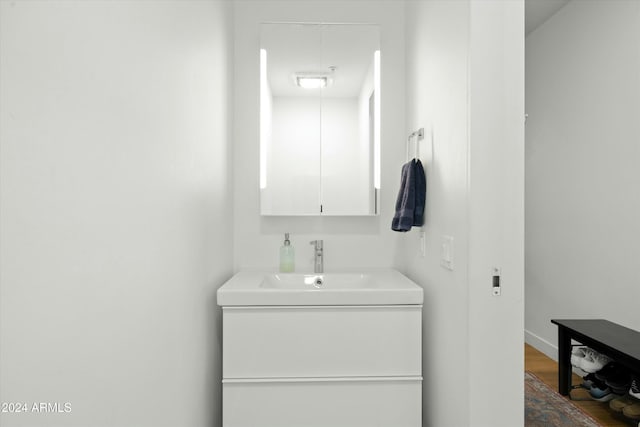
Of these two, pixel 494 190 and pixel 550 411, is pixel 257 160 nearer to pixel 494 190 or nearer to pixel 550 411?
pixel 494 190

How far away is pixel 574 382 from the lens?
2.55 meters

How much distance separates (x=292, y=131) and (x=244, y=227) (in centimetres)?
59

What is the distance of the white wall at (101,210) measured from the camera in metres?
0.65

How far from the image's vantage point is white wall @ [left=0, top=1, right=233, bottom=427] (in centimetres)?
65

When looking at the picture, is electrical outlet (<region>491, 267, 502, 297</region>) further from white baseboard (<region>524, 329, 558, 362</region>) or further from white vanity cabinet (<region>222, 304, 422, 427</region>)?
white baseboard (<region>524, 329, 558, 362</region>)

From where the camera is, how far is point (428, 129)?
1.76 meters

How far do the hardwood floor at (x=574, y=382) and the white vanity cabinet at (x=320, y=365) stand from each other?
118 centimetres

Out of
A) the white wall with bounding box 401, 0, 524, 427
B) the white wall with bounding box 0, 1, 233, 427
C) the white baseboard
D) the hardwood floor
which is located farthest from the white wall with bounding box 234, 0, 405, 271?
the white baseboard

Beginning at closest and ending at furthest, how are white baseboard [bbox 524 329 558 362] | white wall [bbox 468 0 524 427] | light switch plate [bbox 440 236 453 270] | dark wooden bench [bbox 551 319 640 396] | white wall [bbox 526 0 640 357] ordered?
white wall [bbox 468 0 524 427]
light switch plate [bbox 440 236 453 270]
dark wooden bench [bbox 551 319 640 396]
white wall [bbox 526 0 640 357]
white baseboard [bbox 524 329 558 362]

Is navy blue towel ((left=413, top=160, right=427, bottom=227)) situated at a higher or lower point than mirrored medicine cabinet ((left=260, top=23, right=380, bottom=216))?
lower

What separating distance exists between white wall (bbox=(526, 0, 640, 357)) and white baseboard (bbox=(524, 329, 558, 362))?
0.01 meters

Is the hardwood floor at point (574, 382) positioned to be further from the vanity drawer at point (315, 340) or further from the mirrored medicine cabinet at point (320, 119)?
the mirrored medicine cabinet at point (320, 119)

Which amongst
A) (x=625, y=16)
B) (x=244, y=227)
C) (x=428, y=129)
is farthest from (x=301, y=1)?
(x=625, y=16)

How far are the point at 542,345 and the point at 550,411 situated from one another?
1.05m
